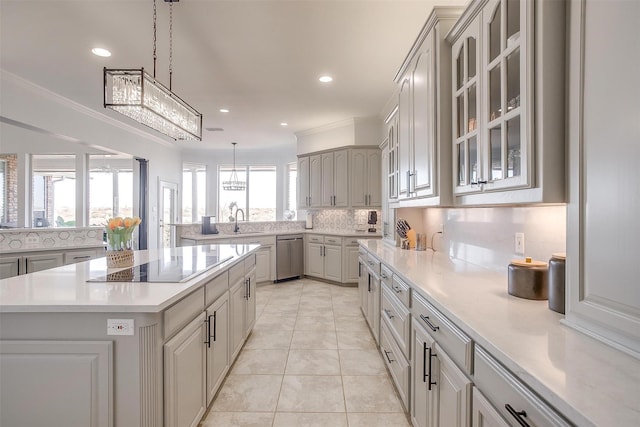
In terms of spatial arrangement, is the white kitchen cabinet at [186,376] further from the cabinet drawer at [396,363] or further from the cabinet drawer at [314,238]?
the cabinet drawer at [314,238]

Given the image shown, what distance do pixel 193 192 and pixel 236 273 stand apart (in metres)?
6.01

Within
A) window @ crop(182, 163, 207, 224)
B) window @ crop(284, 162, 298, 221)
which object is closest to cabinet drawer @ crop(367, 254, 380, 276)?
window @ crop(284, 162, 298, 221)

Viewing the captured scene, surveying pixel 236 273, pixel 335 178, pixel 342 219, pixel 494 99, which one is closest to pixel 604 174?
pixel 494 99

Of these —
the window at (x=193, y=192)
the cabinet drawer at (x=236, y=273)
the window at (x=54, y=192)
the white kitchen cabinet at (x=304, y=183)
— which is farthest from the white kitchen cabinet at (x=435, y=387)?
the window at (x=193, y=192)

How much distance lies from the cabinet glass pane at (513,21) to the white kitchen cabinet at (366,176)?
410 cm

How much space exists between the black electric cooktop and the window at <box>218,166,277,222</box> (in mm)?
5346

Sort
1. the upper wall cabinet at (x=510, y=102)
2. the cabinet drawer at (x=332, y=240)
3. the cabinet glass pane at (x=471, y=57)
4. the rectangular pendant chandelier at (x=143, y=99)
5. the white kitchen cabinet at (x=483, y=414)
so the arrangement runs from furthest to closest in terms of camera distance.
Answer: the cabinet drawer at (x=332, y=240), the rectangular pendant chandelier at (x=143, y=99), the cabinet glass pane at (x=471, y=57), the upper wall cabinet at (x=510, y=102), the white kitchen cabinet at (x=483, y=414)

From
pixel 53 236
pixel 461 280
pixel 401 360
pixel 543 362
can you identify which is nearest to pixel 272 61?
pixel 461 280

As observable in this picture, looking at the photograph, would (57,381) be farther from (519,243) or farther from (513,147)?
(519,243)

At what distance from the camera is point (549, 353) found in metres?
0.86

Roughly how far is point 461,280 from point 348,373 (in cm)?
134

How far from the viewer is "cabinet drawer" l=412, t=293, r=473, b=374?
1108 millimetres

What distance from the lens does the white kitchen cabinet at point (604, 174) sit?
0.81 metres

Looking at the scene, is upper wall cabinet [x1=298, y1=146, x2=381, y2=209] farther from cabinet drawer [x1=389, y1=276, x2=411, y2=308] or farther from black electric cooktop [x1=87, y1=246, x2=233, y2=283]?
cabinet drawer [x1=389, y1=276, x2=411, y2=308]
